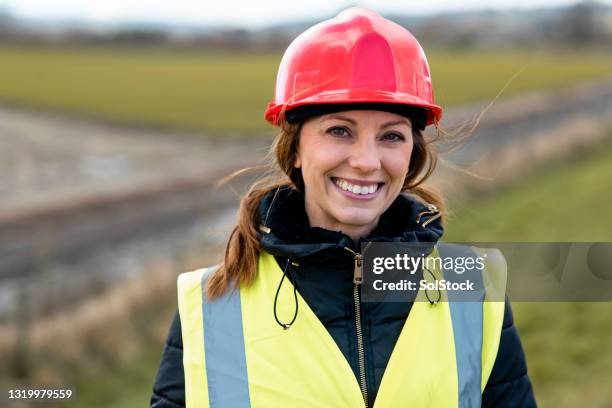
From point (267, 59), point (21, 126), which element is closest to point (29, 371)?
point (21, 126)

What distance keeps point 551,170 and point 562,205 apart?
350cm

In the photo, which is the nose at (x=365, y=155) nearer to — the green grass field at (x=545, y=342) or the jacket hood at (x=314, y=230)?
the jacket hood at (x=314, y=230)

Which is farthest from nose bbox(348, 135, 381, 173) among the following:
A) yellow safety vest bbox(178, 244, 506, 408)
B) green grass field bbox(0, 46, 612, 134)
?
green grass field bbox(0, 46, 612, 134)

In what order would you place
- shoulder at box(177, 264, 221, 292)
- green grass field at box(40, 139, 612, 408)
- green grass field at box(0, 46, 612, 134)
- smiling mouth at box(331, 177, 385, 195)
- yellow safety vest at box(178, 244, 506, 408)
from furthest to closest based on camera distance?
1. green grass field at box(0, 46, 612, 134)
2. green grass field at box(40, 139, 612, 408)
3. shoulder at box(177, 264, 221, 292)
4. smiling mouth at box(331, 177, 385, 195)
5. yellow safety vest at box(178, 244, 506, 408)

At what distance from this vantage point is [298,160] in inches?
93.4

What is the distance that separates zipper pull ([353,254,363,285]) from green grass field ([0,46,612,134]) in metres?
24.8

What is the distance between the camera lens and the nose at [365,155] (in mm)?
2141

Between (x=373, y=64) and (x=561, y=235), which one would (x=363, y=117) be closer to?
(x=373, y=64)

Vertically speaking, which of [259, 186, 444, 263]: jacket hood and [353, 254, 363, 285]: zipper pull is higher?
[259, 186, 444, 263]: jacket hood

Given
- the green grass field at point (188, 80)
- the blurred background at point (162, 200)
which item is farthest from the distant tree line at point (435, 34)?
the blurred background at point (162, 200)

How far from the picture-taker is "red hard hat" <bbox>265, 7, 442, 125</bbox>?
7.15 feet

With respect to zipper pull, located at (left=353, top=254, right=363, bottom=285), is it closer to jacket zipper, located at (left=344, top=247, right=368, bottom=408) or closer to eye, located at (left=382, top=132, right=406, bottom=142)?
jacket zipper, located at (left=344, top=247, right=368, bottom=408)

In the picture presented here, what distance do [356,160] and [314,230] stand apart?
0.23m

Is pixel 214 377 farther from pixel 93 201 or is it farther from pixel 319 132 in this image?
pixel 93 201
